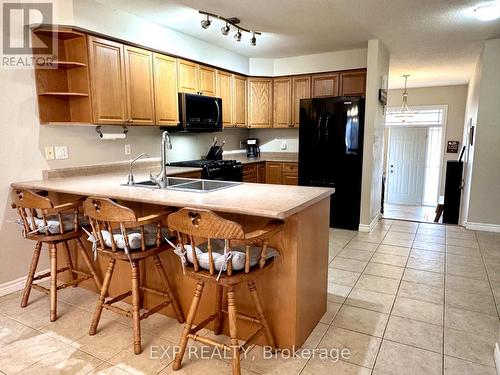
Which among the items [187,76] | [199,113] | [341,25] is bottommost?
[199,113]

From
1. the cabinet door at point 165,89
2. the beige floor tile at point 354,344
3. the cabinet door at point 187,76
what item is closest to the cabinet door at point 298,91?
the cabinet door at point 187,76

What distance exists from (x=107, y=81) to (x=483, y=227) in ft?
16.1

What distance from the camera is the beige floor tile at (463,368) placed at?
69.8 inches

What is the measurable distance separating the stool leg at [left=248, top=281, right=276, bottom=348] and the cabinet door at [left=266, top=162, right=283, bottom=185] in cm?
342

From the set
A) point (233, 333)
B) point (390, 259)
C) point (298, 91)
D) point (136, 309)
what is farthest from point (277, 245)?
point (298, 91)

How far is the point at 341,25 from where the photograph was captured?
3.67 metres

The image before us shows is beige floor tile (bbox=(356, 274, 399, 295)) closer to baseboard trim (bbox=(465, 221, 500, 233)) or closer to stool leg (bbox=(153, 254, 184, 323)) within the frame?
stool leg (bbox=(153, 254, 184, 323))

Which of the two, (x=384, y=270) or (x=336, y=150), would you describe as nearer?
(x=384, y=270)

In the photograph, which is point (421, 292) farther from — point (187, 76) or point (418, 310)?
point (187, 76)

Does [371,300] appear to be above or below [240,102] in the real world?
below

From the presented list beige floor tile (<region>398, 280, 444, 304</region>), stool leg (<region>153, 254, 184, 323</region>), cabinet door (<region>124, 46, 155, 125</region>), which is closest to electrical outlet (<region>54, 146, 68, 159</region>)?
cabinet door (<region>124, 46, 155, 125</region>)

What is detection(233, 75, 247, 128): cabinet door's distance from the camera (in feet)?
16.4

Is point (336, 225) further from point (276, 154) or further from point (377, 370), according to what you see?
point (377, 370)

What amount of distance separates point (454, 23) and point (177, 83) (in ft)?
10.2
